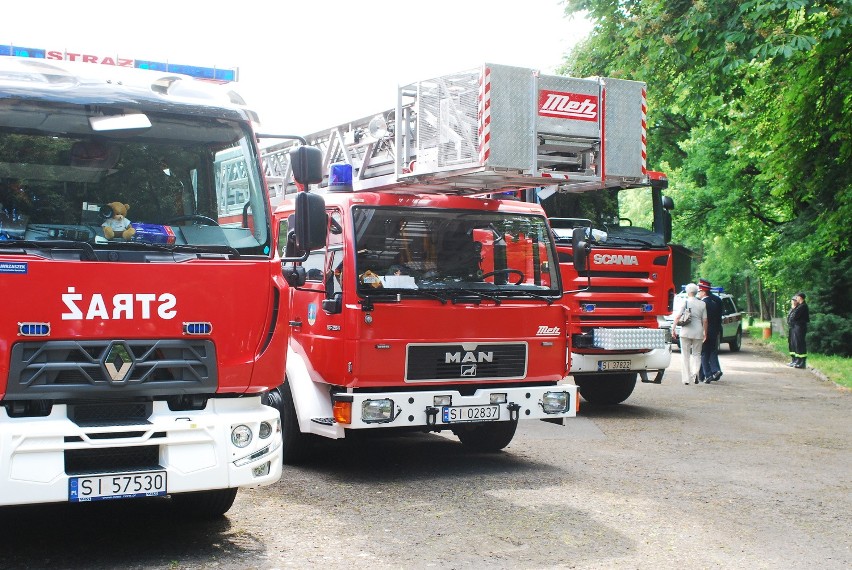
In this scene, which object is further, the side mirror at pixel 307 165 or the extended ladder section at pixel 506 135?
the extended ladder section at pixel 506 135

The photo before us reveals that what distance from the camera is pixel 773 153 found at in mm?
21328

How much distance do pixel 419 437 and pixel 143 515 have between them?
4.46 meters

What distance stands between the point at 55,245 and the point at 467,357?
4075 millimetres

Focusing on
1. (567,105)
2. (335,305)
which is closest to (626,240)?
(567,105)

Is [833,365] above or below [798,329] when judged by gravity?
below

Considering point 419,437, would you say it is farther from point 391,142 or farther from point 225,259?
point 225,259

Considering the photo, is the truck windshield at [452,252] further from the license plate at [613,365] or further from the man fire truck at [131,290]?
the license plate at [613,365]

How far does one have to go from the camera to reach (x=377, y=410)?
845 cm

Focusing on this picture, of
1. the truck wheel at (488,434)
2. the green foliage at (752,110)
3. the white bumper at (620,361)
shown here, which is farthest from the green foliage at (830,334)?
the truck wheel at (488,434)

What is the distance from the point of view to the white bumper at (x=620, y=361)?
13.2m

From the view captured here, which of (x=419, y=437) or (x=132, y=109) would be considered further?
(x=419, y=437)

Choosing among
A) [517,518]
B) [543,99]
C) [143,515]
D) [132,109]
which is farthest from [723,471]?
[132,109]

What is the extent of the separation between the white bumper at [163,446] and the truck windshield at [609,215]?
7.37 metres

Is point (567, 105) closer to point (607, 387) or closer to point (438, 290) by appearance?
point (438, 290)
